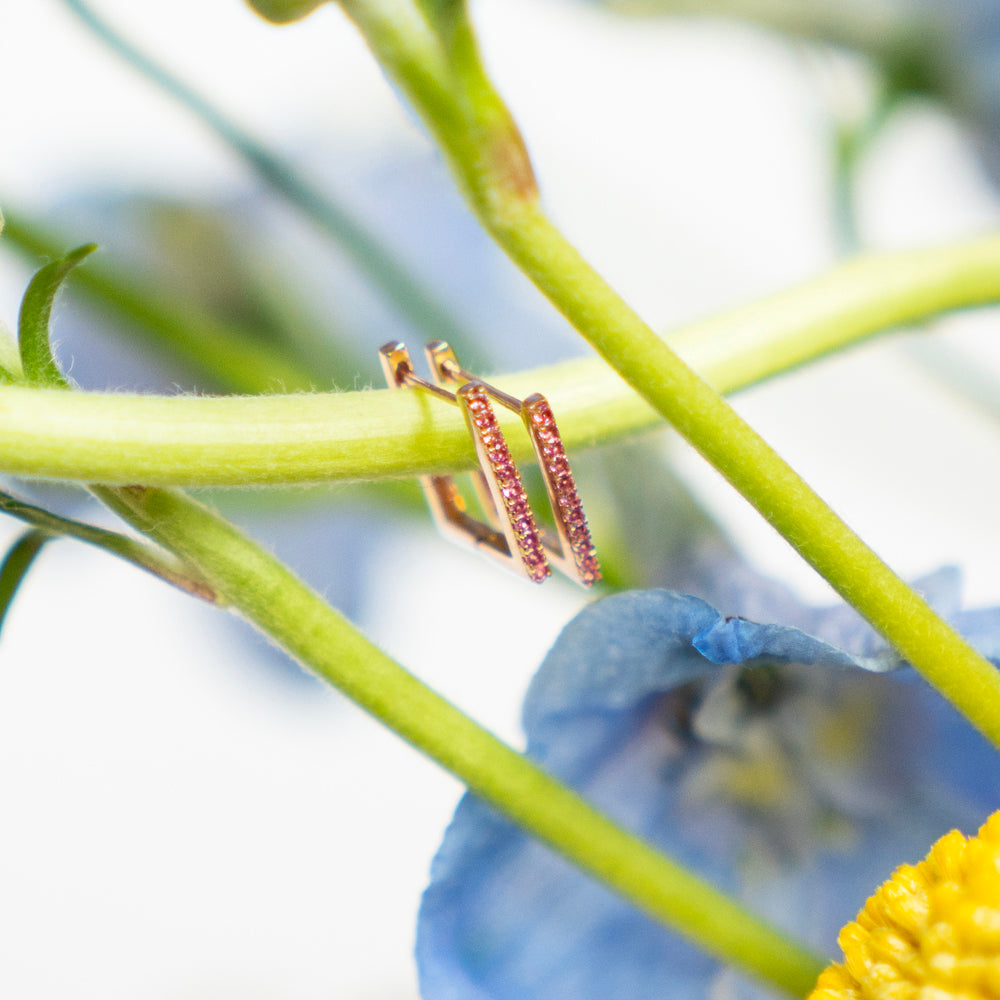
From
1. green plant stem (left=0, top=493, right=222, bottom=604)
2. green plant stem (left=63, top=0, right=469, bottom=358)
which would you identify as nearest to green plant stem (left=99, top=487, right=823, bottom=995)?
green plant stem (left=0, top=493, right=222, bottom=604)

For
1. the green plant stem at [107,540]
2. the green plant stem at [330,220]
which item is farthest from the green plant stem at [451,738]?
the green plant stem at [330,220]

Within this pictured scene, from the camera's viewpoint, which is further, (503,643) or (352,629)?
(503,643)

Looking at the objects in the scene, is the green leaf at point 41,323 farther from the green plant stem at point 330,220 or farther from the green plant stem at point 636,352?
the green plant stem at point 330,220

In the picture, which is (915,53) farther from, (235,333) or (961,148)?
(235,333)

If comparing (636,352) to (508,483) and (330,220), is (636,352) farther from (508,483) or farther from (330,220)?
(330,220)

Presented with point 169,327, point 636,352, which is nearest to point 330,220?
point 169,327

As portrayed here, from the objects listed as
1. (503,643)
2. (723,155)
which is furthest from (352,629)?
(723,155)
